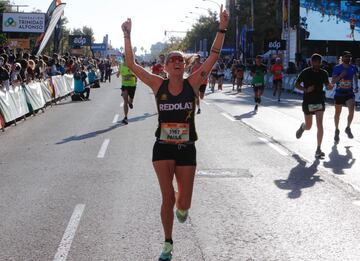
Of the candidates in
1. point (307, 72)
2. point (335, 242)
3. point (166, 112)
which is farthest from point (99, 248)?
point (307, 72)

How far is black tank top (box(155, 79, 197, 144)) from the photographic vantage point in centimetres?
523

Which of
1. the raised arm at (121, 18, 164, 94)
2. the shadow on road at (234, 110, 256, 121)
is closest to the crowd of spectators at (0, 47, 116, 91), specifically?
the shadow on road at (234, 110, 256, 121)

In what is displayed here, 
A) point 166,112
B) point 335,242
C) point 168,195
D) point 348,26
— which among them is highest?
point 348,26

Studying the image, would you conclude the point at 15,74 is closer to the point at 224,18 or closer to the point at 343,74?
the point at 343,74

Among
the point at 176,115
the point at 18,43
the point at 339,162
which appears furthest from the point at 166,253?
the point at 18,43

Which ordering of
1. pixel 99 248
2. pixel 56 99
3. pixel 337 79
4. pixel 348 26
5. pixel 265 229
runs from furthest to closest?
pixel 348 26, pixel 56 99, pixel 337 79, pixel 265 229, pixel 99 248

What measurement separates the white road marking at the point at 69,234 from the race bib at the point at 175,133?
1.35 metres

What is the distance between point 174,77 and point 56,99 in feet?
69.9

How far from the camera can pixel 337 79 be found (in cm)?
1265

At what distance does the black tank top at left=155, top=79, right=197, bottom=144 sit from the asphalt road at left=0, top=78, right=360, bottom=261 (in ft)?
3.40

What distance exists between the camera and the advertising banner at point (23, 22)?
173 ft

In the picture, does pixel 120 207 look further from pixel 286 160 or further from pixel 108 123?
pixel 108 123

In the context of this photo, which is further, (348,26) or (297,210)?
(348,26)

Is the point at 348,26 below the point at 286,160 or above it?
above
